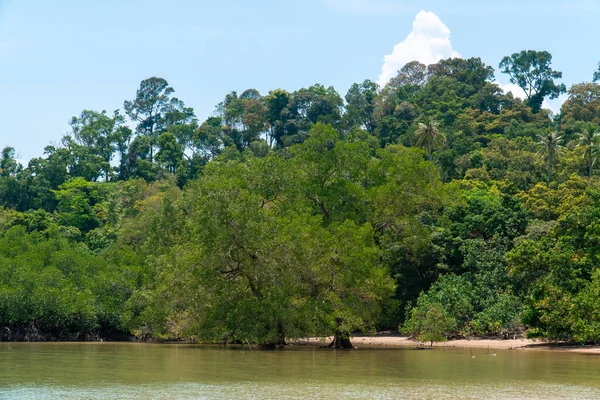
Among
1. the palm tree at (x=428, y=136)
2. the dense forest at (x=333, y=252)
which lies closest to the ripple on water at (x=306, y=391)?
the dense forest at (x=333, y=252)

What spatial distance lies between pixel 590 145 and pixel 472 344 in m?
32.5

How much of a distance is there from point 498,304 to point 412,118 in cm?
6239

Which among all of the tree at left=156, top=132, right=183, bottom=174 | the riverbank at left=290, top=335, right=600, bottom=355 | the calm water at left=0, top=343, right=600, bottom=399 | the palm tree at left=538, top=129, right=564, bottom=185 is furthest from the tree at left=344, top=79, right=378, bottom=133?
the calm water at left=0, top=343, right=600, bottom=399

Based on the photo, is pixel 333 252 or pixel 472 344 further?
pixel 472 344

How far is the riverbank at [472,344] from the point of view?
3875cm

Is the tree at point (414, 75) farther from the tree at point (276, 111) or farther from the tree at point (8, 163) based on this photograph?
the tree at point (8, 163)

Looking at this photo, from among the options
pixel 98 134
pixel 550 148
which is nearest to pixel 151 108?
pixel 98 134

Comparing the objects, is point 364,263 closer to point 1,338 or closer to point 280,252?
point 280,252

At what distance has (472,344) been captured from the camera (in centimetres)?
4244

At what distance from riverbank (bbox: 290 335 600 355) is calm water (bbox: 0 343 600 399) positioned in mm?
2865

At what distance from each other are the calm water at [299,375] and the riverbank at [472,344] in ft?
9.40

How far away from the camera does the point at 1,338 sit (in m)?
48.8

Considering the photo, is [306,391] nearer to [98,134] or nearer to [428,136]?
[428,136]

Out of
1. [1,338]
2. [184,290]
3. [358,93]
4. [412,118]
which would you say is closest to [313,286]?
[184,290]
